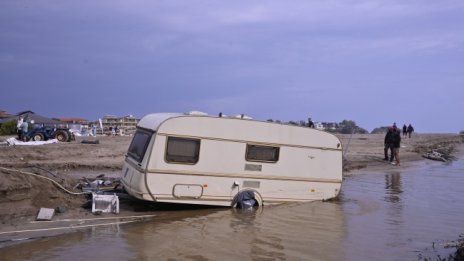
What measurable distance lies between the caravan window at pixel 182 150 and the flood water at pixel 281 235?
1331mm

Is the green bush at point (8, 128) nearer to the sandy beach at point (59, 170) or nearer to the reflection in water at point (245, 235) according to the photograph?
the sandy beach at point (59, 170)

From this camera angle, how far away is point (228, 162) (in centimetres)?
1299

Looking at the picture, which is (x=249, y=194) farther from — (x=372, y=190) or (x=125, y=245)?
(x=372, y=190)

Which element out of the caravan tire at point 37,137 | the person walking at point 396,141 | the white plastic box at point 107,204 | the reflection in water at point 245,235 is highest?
the person walking at point 396,141

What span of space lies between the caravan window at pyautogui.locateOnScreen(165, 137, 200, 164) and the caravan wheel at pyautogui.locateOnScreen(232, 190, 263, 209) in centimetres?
152

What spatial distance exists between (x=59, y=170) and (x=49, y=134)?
10.6 meters

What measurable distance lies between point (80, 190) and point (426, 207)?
32.2 feet

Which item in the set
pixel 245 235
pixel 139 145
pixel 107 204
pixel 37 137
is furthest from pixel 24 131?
pixel 245 235

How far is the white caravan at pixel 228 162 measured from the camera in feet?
40.2

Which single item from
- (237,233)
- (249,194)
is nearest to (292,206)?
(249,194)

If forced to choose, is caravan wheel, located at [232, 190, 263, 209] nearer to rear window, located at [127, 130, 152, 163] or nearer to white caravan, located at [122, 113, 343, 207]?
white caravan, located at [122, 113, 343, 207]

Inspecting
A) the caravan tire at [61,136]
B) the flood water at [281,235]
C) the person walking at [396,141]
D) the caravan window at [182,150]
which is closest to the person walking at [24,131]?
the caravan tire at [61,136]

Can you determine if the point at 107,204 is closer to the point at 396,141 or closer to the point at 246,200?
the point at 246,200

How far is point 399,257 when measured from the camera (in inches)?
365
